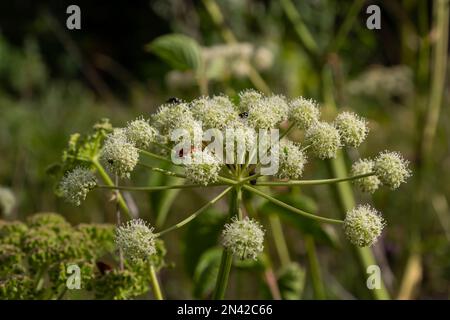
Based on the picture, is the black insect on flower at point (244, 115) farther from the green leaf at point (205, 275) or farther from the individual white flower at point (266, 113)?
the green leaf at point (205, 275)

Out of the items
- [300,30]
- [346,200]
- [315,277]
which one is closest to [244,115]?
[315,277]

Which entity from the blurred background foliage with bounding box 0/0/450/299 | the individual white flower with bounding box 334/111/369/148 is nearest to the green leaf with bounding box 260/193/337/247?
the blurred background foliage with bounding box 0/0/450/299

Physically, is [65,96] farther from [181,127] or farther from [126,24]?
[181,127]

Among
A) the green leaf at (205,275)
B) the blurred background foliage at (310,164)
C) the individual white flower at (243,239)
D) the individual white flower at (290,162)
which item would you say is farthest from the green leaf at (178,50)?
the individual white flower at (243,239)

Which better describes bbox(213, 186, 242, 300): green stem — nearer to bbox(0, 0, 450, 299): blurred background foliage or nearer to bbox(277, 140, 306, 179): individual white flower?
bbox(277, 140, 306, 179): individual white flower

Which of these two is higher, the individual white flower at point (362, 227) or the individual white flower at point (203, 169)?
the individual white flower at point (203, 169)

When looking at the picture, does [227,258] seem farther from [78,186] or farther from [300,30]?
[300,30]
